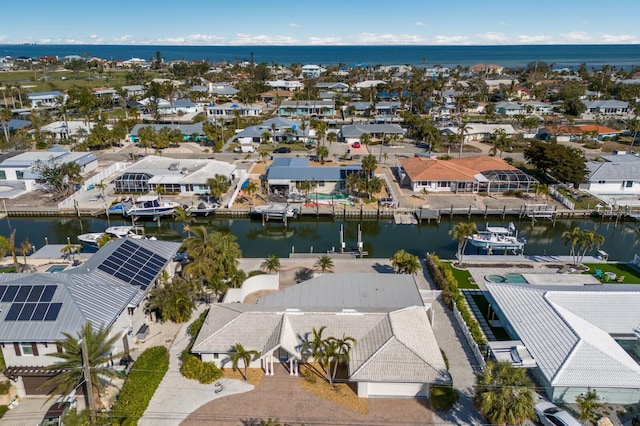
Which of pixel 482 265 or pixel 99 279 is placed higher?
pixel 99 279

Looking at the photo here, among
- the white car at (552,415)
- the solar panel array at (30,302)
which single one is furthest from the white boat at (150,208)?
the white car at (552,415)

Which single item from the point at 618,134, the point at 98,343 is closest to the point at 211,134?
the point at 98,343

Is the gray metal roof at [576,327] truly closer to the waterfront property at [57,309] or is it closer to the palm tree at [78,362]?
the palm tree at [78,362]

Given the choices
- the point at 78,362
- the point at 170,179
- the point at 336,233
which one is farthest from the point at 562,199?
the point at 78,362

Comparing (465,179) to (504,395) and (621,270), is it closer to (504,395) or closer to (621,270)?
(621,270)

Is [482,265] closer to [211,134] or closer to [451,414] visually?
[451,414]
